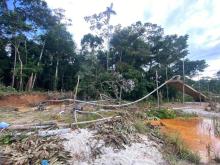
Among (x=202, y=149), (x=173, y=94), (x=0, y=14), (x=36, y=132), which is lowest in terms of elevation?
(x=202, y=149)

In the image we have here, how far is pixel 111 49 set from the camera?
79.8 feet

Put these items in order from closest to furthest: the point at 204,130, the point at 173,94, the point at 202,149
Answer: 1. the point at 202,149
2. the point at 204,130
3. the point at 173,94

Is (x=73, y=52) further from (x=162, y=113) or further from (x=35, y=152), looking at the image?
(x=35, y=152)

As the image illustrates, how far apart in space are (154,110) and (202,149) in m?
4.76

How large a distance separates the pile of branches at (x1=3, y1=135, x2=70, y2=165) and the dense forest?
13.6 m

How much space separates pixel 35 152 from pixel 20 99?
988 cm

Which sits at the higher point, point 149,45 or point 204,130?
point 149,45

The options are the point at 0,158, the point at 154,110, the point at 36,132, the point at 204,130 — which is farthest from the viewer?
the point at 154,110

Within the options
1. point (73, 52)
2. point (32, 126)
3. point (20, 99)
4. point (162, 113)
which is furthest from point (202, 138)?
point (73, 52)

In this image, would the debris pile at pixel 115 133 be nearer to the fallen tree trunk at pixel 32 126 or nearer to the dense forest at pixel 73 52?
the fallen tree trunk at pixel 32 126

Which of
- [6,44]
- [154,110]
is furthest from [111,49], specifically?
[154,110]

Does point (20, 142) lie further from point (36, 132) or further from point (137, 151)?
point (137, 151)

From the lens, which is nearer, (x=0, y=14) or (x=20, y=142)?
(x=20, y=142)

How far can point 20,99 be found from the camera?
1385 cm
